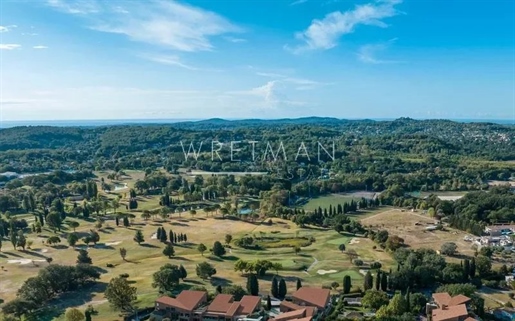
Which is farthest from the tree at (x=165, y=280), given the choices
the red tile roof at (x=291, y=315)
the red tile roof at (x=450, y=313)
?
the red tile roof at (x=450, y=313)

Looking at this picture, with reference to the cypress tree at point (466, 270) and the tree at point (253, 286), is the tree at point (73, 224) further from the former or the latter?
the cypress tree at point (466, 270)

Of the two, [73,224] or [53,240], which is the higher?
[73,224]

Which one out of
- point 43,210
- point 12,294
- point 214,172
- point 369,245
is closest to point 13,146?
point 214,172

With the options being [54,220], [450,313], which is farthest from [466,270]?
[54,220]

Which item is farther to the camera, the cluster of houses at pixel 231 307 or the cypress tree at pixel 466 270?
the cypress tree at pixel 466 270

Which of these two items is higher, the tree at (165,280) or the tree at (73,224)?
the tree at (165,280)

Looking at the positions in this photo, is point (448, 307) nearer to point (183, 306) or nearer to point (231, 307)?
point (231, 307)

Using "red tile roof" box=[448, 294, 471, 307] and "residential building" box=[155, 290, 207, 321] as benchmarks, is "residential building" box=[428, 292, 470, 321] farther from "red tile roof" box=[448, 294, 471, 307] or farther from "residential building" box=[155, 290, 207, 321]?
"residential building" box=[155, 290, 207, 321]
